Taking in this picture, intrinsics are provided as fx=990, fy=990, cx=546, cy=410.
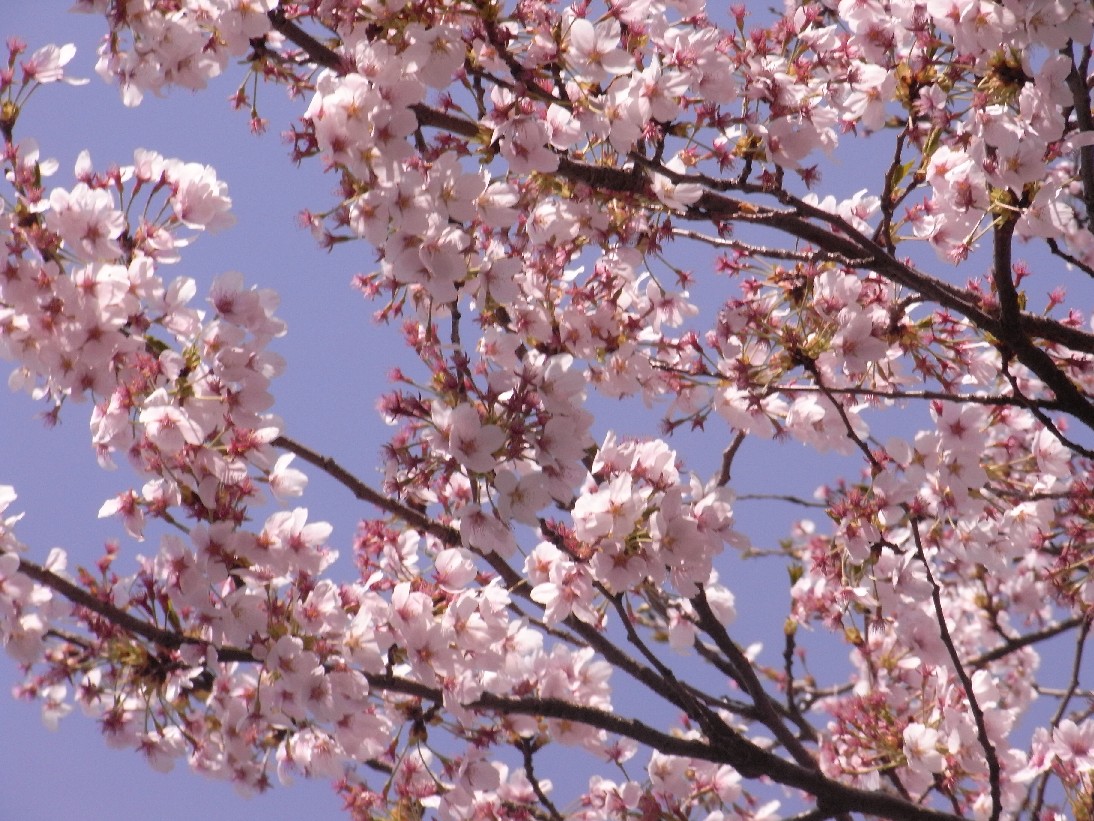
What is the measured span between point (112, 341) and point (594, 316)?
1696mm

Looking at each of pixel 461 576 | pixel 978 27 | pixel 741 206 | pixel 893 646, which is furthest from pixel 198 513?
pixel 893 646

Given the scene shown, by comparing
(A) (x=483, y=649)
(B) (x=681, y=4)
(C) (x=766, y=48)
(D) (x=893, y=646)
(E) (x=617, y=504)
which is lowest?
(A) (x=483, y=649)

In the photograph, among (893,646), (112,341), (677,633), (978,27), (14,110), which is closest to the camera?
(978,27)

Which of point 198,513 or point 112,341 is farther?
point 198,513

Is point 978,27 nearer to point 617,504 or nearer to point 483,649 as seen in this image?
point 617,504

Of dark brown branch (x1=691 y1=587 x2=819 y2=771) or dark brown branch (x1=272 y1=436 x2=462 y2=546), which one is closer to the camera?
dark brown branch (x1=272 y1=436 x2=462 y2=546)

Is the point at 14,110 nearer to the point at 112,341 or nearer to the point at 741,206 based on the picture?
the point at 112,341

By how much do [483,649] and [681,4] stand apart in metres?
2.22

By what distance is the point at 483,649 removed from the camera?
3.23m

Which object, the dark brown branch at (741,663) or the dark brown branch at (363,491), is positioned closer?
the dark brown branch at (363,491)

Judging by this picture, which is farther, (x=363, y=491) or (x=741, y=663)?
(x=741, y=663)

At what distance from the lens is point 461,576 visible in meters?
3.32

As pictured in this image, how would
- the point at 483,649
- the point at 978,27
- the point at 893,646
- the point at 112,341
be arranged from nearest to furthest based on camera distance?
the point at 978,27
the point at 112,341
the point at 483,649
the point at 893,646

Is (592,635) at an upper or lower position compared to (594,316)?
lower
